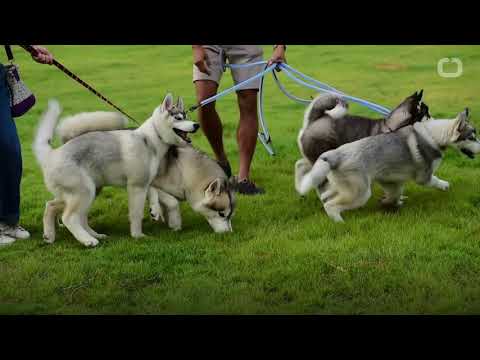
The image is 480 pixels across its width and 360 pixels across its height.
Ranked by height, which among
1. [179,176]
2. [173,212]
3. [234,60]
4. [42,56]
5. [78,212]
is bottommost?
[173,212]

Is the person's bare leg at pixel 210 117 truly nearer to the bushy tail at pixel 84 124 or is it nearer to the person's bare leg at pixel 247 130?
the person's bare leg at pixel 247 130

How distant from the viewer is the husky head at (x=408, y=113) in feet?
17.5

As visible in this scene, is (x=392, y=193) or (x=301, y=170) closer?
(x=392, y=193)

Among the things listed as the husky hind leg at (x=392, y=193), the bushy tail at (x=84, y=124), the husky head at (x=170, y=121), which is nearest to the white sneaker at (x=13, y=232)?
the bushy tail at (x=84, y=124)

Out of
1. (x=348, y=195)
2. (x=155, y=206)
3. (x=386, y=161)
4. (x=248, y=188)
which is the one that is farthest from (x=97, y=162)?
(x=386, y=161)

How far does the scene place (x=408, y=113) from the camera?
5395 mm

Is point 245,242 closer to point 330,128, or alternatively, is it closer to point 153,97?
point 330,128

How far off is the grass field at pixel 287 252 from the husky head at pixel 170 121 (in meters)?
0.65

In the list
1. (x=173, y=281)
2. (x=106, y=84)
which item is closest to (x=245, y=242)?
(x=173, y=281)

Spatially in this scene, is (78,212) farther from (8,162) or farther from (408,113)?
(408,113)

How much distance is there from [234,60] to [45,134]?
6.55 feet

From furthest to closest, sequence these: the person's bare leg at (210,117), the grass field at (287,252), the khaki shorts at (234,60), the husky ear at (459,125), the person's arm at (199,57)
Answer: the person's bare leg at (210,117), the khaki shorts at (234,60), the person's arm at (199,57), the husky ear at (459,125), the grass field at (287,252)

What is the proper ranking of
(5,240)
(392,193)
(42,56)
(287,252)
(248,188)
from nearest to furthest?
(287,252) → (42,56) → (5,240) → (392,193) → (248,188)

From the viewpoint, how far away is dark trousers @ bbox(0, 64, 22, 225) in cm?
457
